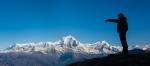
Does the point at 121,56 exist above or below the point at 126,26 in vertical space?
below

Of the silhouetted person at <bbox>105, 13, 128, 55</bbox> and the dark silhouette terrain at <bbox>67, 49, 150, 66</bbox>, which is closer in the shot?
the dark silhouette terrain at <bbox>67, 49, 150, 66</bbox>

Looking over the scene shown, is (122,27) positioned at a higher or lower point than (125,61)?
higher

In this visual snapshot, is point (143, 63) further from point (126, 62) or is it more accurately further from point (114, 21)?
point (114, 21)

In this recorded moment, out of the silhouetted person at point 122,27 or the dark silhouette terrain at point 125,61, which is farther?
the silhouetted person at point 122,27

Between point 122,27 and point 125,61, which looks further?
point 122,27

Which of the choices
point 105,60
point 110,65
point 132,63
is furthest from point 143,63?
point 105,60

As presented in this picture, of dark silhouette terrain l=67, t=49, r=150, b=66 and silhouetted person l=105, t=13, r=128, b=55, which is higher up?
silhouetted person l=105, t=13, r=128, b=55

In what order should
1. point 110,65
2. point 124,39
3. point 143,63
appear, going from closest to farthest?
1. point 143,63
2. point 110,65
3. point 124,39

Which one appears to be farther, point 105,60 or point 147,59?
point 105,60

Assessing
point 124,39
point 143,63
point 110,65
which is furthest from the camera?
point 124,39

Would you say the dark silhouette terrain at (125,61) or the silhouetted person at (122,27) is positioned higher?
the silhouetted person at (122,27)
